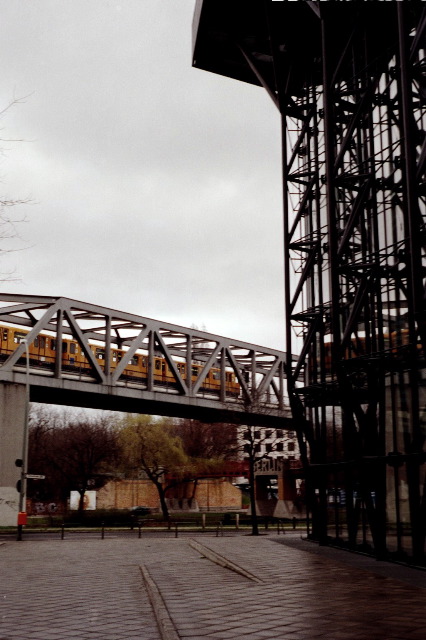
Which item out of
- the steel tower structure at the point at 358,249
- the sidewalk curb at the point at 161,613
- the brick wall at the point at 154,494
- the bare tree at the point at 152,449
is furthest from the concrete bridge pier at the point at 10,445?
the brick wall at the point at 154,494

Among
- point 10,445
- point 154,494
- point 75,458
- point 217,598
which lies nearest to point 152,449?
point 75,458

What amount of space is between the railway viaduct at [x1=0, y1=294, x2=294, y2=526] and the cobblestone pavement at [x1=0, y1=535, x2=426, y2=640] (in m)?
19.7

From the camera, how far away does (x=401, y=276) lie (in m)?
19.9

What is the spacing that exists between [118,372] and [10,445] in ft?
30.9

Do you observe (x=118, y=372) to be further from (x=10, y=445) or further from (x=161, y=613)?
(x=161, y=613)

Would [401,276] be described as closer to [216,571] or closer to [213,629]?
[216,571]

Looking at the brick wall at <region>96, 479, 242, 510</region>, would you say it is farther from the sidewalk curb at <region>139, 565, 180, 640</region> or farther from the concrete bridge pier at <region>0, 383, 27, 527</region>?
the sidewalk curb at <region>139, 565, 180, 640</region>

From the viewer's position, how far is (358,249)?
2298 cm

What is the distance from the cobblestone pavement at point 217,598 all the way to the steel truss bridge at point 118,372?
935 inches

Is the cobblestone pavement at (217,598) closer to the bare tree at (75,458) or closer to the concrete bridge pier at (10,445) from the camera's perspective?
the concrete bridge pier at (10,445)

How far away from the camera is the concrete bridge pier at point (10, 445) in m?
39.8

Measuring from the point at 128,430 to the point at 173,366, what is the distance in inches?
572

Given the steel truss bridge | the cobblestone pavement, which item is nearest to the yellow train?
the steel truss bridge

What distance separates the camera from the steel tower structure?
1717 cm
